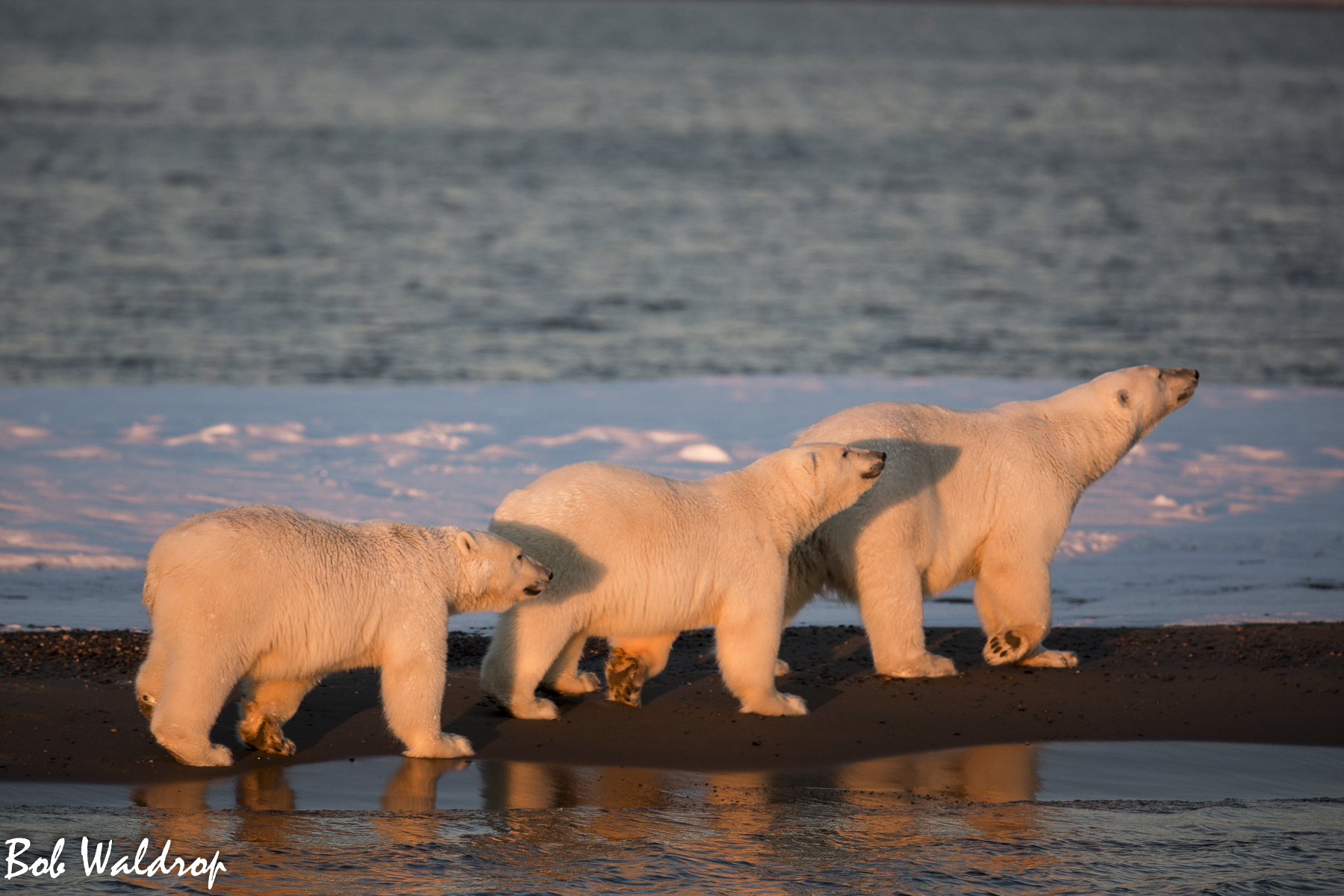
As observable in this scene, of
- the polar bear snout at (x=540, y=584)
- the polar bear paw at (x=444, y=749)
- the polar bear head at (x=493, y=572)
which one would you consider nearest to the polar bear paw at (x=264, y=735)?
the polar bear paw at (x=444, y=749)

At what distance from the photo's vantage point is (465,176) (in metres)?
41.6

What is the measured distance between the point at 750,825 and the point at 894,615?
245cm

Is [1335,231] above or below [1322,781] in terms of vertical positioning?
above

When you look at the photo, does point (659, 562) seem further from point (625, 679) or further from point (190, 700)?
point (190, 700)

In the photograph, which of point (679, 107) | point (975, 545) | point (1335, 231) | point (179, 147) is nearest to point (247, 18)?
point (679, 107)

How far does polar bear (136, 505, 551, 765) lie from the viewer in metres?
6.46

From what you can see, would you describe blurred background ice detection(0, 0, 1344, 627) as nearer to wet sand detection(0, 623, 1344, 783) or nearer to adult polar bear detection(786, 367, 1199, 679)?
wet sand detection(0, 623, 1344, 783)

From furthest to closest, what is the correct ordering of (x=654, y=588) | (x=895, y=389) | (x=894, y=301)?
1. (x=894, y=301)
2. (x=895, y=389)
3. (x=654, y=588)

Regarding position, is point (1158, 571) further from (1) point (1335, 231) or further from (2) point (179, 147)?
(2) point (179, 147)

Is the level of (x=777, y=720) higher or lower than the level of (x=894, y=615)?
lower

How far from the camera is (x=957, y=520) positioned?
869 centimetres

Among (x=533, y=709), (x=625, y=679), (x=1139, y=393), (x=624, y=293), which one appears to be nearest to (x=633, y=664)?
(x=625, y=679)

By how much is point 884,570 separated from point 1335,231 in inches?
1246

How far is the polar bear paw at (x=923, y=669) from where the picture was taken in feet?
27.5
